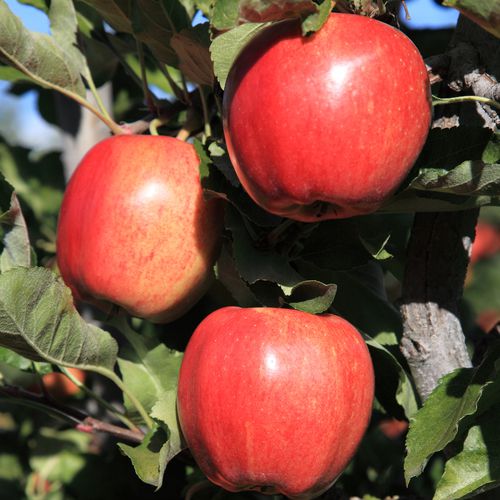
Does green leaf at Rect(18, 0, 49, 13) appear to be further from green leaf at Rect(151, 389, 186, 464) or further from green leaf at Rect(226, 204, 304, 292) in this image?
A: green leaf at Rect(151, 389, 186, 464)

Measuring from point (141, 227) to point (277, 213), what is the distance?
197 mm

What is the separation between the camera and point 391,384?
1100 mm

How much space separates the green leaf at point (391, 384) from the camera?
103 centimetres

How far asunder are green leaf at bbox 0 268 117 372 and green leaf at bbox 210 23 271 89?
0.30 metres

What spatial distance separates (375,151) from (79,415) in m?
0.61

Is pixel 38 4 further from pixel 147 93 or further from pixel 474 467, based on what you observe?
pixel 474 467

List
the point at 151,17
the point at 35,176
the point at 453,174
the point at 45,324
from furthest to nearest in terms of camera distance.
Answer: the point at 35,176, the point at 151,17, the point at 45,324, the point at 453,174

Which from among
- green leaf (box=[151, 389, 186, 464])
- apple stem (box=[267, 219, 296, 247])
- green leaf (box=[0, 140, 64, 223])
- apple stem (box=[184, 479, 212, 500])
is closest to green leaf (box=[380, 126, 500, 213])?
apple stem (box=[267, 219, 296, 247])

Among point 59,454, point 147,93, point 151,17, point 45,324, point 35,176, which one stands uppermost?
point 151,17

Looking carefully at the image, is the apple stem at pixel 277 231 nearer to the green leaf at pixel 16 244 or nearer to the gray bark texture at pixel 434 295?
the gray bark texture at pixel 434 295

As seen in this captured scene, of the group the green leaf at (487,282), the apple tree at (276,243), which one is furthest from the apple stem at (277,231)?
the green leaf at (487,282)

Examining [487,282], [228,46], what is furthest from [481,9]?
[487,282]

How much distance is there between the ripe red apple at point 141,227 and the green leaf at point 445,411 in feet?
1.07

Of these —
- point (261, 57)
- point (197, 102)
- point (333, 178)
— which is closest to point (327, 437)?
point (333, 178)
